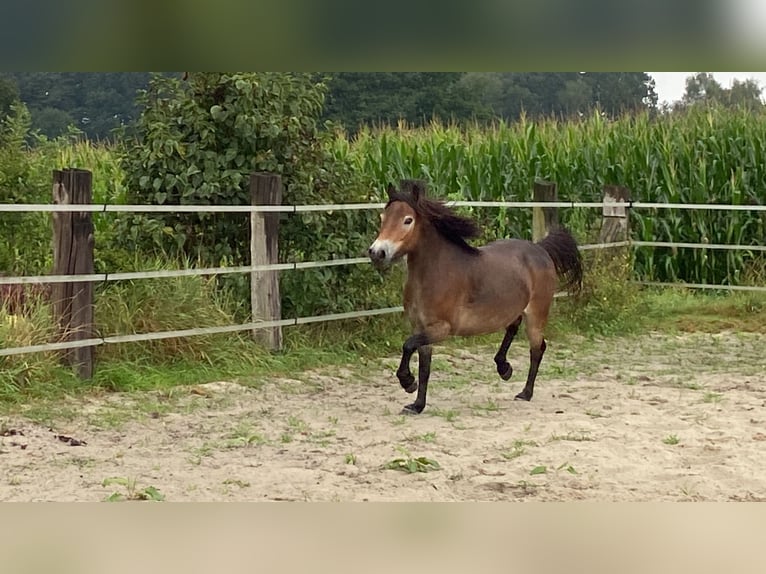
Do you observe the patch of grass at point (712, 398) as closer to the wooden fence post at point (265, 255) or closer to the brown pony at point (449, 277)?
the brown pony at point (449, 277)

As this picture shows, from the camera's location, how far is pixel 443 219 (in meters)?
2.24

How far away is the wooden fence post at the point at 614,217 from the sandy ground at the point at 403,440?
1322 millimetres

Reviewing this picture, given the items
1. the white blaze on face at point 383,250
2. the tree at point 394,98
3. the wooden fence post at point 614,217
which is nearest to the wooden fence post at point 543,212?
the wooden fence post at point 614,217

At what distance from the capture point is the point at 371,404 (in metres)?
2.52

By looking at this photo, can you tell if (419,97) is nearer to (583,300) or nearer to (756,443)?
(583,300)

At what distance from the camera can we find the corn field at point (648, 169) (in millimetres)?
4652

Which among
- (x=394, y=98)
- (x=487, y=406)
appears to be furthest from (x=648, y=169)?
(x=487, y=406)

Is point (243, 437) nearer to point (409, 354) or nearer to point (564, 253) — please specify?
point (409, 354)

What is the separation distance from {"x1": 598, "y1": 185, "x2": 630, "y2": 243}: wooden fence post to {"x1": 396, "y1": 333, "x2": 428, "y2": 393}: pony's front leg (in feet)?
7.14

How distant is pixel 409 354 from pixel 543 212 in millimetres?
1856

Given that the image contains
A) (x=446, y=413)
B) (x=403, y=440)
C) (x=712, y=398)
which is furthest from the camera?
(x=712, y=398)

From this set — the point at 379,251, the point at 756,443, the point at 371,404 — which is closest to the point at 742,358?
the point at 756,443

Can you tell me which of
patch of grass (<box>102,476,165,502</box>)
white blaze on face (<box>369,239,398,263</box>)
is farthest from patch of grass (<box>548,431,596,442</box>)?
patch of grass (<box>102,476,165,502</box>)
